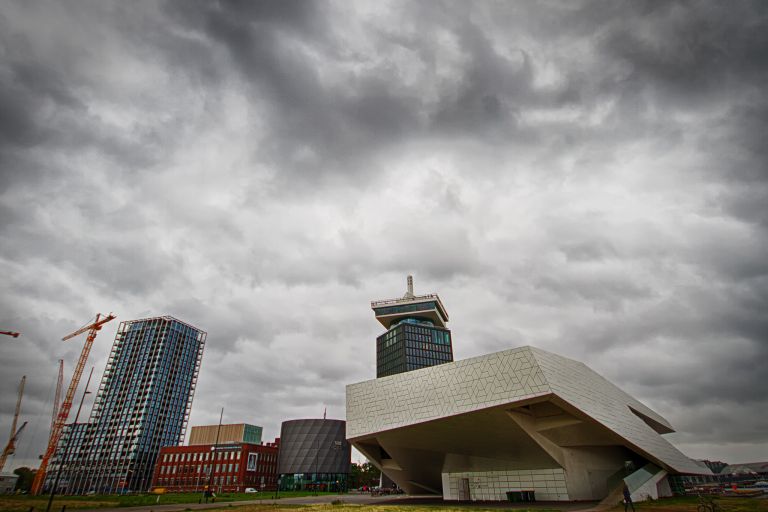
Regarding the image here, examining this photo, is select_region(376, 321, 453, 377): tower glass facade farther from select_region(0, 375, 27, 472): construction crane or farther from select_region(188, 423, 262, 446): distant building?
select_region(0, 375, 27, 472): construction crane

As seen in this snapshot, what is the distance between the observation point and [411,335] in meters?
143

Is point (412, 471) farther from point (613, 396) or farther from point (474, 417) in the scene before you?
point (613, 396)

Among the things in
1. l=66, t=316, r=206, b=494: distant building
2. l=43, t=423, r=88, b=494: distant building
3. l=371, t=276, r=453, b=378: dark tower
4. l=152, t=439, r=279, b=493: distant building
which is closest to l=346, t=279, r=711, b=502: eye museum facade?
l=152, t=439, r=279, b=493: distant building

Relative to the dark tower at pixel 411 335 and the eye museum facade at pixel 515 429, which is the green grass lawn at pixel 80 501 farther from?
Result: the dark tower at pixel 411 335

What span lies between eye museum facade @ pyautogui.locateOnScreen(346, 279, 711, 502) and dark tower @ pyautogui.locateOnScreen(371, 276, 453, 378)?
9012 centimetres

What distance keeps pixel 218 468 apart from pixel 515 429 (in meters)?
94.7

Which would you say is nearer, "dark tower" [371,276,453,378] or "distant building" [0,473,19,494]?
"distant building" [0,473,19,494]

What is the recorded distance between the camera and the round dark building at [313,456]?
110m

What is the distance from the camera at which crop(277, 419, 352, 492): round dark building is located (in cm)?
10969

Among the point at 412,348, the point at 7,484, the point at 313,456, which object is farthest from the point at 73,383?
the point at 412,348

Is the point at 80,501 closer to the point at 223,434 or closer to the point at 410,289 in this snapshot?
the point at 223,434

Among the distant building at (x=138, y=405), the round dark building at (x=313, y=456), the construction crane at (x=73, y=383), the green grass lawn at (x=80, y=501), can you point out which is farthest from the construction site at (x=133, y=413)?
the green grass lawn at (x=80, y=501)

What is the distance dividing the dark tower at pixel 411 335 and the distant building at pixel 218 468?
46.3m

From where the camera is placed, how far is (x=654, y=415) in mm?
66875
